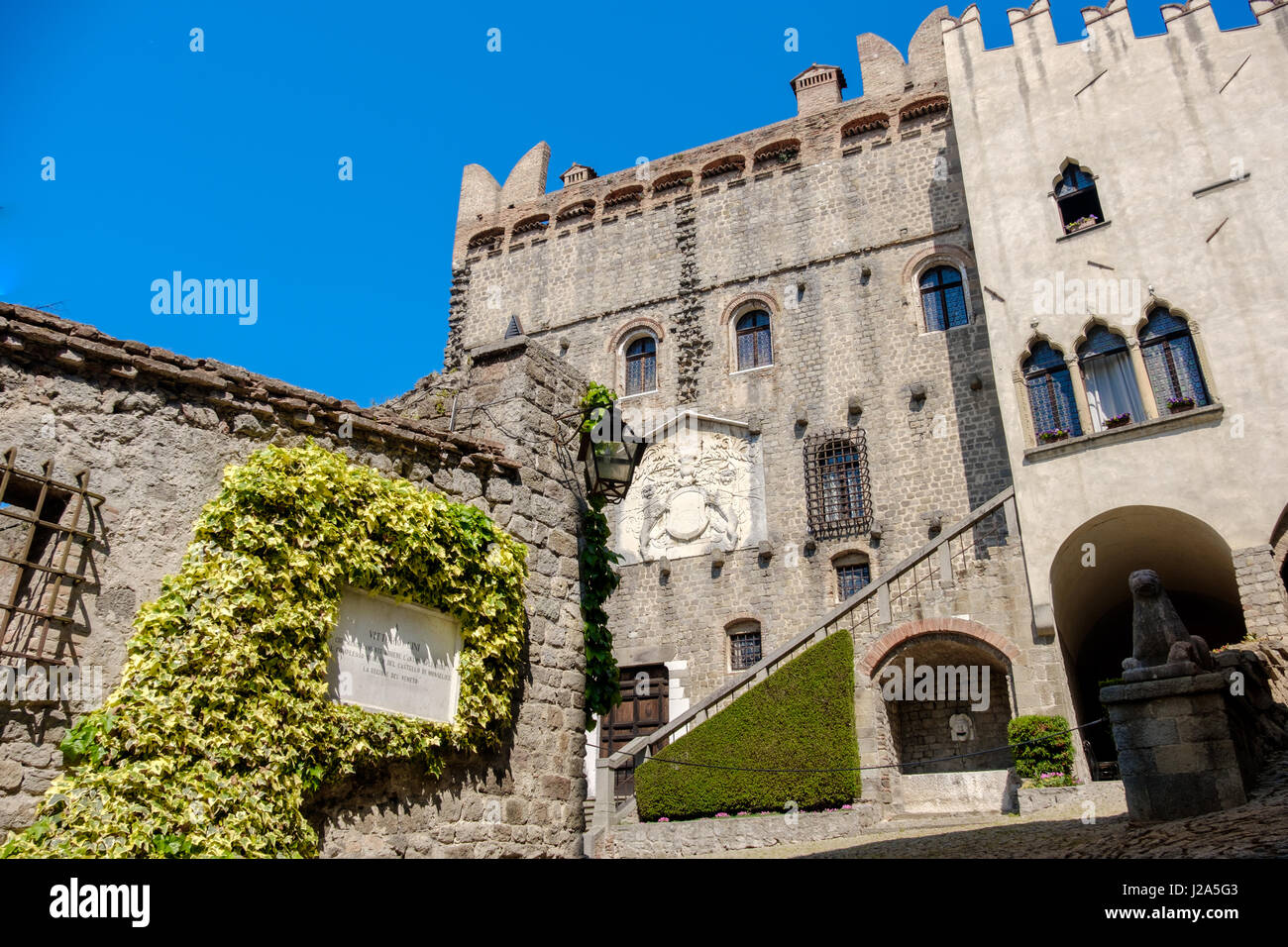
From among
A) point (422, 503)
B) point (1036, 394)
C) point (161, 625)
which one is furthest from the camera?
point (1036, 394)

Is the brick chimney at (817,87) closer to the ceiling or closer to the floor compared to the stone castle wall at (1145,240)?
closer to the ceiling

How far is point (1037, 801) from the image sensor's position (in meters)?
11.8

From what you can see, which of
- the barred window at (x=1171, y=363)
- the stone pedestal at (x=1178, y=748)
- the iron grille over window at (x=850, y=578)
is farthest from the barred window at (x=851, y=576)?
the stone pedestal at (x=1178, y=748)

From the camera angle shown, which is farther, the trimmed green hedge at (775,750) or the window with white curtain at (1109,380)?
the window with white curtain at (1109,380)

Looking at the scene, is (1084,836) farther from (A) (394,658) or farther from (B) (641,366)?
(B) (641,366)

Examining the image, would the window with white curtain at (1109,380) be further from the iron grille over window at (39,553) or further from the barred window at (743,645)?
the iron grille over window at (39,553)

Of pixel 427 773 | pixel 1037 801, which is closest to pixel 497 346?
pixel 427 773

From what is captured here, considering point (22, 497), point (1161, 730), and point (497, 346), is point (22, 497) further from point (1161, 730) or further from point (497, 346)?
point (1161, 730)

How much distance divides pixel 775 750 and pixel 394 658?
9103 mm

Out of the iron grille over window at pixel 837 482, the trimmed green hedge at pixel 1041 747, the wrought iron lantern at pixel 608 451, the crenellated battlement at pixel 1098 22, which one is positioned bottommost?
the trimmed green hedge at pixel 1041 747

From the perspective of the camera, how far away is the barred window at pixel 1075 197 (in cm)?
1639

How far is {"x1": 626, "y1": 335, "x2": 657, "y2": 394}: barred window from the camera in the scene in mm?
22672

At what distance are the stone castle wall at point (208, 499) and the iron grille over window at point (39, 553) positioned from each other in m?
0.08
